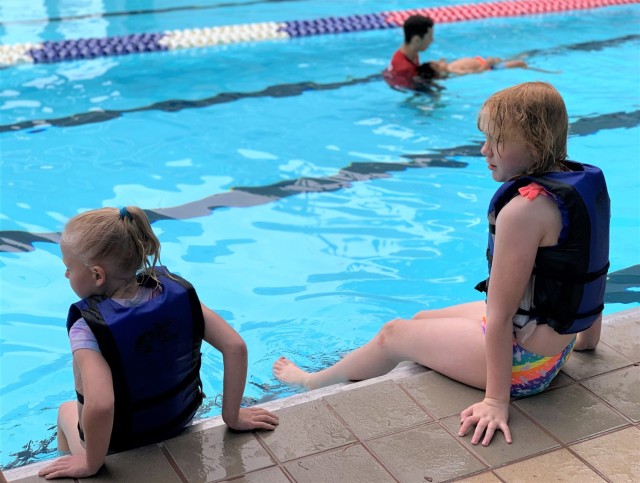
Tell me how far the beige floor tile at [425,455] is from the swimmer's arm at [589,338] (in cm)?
72

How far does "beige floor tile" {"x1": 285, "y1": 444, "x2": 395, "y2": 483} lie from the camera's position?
2.27 m

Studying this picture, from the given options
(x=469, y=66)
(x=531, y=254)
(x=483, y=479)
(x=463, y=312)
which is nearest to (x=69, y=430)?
(x=483, y=479)

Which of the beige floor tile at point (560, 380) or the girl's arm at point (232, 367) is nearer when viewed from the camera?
the girl's arm at point (232, 367)

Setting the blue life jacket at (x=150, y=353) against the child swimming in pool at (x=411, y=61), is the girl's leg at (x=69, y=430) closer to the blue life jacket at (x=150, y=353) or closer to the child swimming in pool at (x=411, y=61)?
the blue life jacket at (x=150, y=353)

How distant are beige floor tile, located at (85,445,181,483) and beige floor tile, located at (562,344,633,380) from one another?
140 centimetres

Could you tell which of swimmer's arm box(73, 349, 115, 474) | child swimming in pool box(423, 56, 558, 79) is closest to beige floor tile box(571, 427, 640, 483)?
swimmer's arm box(73, 349, 115, 474)

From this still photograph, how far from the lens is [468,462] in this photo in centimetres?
234

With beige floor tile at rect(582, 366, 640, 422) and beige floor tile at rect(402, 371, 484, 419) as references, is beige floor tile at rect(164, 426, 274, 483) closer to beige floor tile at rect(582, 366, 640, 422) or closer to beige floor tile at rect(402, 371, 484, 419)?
beige floor tile at rect(402, 371, 484, 419)

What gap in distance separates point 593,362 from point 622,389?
0.18 meters

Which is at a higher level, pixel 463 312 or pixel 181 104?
pixel 463 312

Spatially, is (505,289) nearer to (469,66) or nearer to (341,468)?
(341,468)

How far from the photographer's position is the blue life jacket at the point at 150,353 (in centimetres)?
223

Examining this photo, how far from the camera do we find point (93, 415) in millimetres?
2139

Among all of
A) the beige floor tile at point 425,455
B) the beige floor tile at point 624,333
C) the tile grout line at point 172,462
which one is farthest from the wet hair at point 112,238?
the beige floor tile at point 624,333
